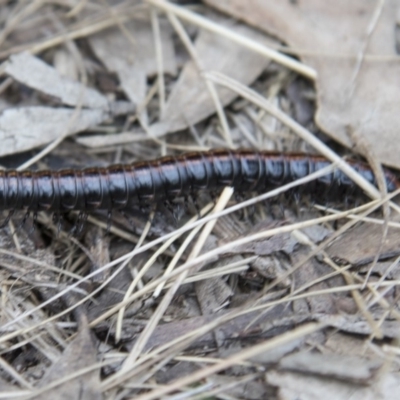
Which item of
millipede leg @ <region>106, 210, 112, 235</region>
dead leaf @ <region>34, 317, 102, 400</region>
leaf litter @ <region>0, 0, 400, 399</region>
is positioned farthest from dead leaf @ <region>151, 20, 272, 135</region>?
dead leaf @ <region>34, 317, 102, 400</region>

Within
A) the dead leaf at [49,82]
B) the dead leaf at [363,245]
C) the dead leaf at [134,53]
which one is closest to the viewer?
the dead leaf at [363,245]

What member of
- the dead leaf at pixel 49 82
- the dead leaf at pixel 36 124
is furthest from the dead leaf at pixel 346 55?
the dead leaf at pixel 36 124

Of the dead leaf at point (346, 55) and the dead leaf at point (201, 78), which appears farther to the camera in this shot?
the dead leaf at point (201, 78)

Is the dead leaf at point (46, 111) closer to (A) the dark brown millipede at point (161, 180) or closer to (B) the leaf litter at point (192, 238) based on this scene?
(B) the leaf litter at point (192, 238)

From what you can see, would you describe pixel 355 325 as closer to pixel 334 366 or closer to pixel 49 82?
pixel 334 366

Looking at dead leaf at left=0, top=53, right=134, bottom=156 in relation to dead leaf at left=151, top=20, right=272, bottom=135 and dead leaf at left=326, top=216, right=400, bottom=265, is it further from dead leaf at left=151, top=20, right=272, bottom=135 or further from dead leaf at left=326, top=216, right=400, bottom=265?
dead leaf at left=326, top=216, right=400, bottom=265

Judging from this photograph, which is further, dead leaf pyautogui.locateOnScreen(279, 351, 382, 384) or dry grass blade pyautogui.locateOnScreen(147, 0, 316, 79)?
dry grass blade pyautogui.locateOnScreen(147, 0, 316, 79)

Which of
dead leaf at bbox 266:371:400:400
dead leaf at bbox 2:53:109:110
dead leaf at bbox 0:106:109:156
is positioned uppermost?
dead leaf at bbox 2:53:109:110
